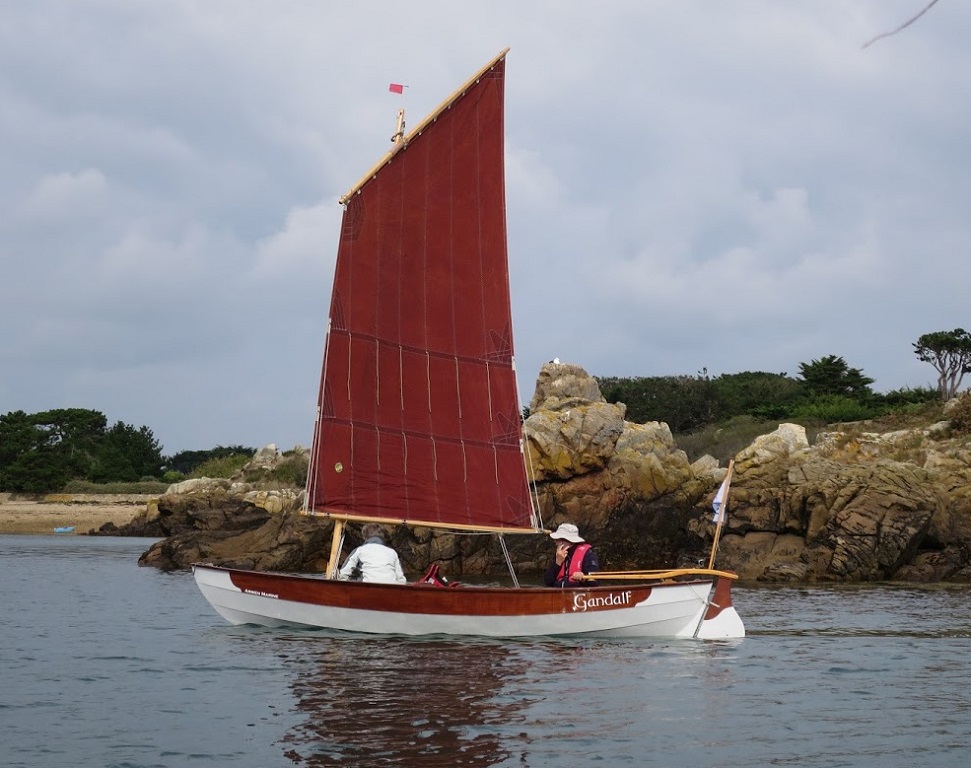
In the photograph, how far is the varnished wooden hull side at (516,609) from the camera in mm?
22484

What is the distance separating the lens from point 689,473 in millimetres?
50344

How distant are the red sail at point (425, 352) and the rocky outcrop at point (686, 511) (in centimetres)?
1188

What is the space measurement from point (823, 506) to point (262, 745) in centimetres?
3166

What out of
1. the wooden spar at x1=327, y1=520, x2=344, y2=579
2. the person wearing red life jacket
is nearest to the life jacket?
the person wearing red life jacket

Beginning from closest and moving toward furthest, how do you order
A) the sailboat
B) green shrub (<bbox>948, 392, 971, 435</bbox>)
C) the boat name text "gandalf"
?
the boat name text "gandalf" < the sailboat < green shrub (<bbox>948, 392, 971, 435</bbox>)

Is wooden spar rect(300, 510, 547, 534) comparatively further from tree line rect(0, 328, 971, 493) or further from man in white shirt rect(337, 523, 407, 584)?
A: tree line rect(0, 328, 971, 493)

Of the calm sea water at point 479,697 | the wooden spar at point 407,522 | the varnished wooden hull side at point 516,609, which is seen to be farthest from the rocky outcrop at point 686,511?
the varnished wooden hull side at point 516,609

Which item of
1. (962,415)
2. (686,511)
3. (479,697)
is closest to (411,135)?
(479,697)

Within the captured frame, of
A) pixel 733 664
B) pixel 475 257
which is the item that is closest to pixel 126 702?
pixel 733 664

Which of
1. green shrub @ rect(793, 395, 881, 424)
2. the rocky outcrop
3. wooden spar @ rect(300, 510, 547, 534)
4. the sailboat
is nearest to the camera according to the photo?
wooden spar @ rect(300, 510, 547, 534)

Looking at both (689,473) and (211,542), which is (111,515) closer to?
(211,542)

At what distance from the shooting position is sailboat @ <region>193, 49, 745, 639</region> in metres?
25.2

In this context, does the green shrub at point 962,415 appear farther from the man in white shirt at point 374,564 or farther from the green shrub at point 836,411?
the man in white shirt at point 374,564

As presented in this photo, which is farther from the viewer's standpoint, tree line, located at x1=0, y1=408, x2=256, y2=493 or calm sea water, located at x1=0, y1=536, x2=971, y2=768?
tree line, located at x1=0, y1=408, x2=256, y2=493
